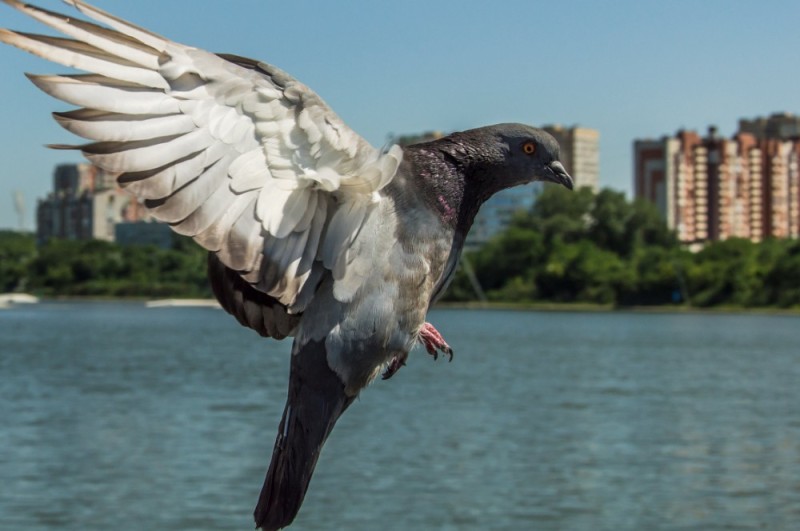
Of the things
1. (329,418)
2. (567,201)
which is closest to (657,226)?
(567,201)

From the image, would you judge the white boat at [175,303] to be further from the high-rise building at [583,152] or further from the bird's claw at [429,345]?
the bird's claw at [429,345]

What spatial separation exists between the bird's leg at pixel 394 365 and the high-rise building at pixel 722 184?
473 ft

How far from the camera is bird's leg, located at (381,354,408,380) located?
396 centimetres

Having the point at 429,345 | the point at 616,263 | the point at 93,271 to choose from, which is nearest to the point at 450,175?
the point at 429,345

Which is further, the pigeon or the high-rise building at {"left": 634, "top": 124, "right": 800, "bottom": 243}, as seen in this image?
the high-rise building at {"left": 634, "top": 124, "right": 800, "bottom": 243}

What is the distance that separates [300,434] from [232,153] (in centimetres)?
85

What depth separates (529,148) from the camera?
151 inches

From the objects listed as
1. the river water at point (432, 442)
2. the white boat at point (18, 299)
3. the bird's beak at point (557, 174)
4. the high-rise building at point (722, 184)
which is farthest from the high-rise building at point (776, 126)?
the bird's beak at point (557, 174)

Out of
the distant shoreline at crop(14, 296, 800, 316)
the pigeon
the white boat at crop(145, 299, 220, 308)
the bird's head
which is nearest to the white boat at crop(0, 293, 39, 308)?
the distant shoreline at crop(14, 296, 800, 316)

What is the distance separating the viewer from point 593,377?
53656mm

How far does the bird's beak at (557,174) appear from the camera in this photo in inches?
153

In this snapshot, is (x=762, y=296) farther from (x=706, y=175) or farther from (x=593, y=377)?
(x=706, y=175)

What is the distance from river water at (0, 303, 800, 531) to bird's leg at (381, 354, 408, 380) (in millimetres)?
9466

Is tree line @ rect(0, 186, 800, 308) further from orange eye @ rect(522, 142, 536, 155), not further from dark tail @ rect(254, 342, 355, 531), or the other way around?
orange eye @ rect(522, 142, 536, 155)
